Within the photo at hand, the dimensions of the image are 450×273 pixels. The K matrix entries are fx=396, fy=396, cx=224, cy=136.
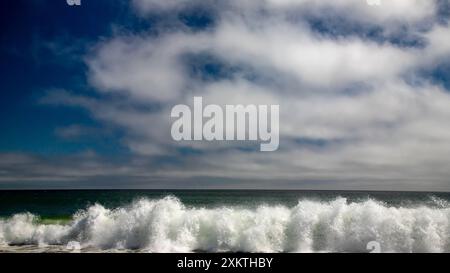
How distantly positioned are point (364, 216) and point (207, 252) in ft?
18.7

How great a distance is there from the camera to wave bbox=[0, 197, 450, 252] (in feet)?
44.1

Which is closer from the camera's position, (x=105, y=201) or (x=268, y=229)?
(x=268, y=229)

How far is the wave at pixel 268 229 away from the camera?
13430 millimetres

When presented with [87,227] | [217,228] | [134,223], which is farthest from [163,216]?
[87,227]

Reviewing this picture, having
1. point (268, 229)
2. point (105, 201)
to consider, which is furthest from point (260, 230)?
point (105, 201)

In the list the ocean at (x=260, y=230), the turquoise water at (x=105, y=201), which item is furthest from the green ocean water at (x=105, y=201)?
the ocean at (x=260, y=230)

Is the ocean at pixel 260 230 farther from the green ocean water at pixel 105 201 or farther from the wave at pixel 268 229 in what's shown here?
the green ocean water at pixel 105 201

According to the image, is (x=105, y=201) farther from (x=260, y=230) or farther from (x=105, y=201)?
(x=260, y=230)

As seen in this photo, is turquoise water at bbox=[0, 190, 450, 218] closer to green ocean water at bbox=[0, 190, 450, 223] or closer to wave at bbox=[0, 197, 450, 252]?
green ocean water at bbox=[0, 190, 450, 223]

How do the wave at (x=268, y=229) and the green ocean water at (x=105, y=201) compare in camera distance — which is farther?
the green ocean water at (x=105, y=201)

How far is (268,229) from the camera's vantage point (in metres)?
14.2

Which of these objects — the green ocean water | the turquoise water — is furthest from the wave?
the turquoise water
